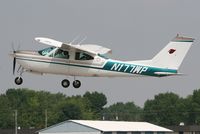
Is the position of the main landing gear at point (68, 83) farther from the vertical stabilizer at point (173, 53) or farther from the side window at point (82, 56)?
the vertical stabilizer at point (173, 53)

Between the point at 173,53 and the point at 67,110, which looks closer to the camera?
the point at 173,53

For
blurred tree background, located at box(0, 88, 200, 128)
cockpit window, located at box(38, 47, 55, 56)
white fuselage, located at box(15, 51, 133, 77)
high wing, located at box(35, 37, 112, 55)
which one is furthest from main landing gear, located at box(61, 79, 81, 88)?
blurred tree background, located at box(0, 88, 200, 128)

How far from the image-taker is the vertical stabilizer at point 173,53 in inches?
2251

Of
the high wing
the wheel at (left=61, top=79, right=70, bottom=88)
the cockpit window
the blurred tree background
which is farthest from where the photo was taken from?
the blurred tree background

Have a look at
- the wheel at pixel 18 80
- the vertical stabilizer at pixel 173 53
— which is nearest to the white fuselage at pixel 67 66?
the wheel at pixel 18 80

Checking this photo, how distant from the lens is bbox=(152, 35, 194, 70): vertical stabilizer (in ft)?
188

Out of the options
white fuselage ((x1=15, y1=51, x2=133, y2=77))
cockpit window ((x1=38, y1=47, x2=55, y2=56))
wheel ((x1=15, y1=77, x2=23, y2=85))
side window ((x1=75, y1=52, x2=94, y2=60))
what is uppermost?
cockpit window ((x1=38, y1=47, x2=55, y2=56))

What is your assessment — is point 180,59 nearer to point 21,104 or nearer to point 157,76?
point 157,76

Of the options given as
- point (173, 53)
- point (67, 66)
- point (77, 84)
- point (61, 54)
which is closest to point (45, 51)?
point (61, 54)

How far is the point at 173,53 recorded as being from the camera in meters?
57.8

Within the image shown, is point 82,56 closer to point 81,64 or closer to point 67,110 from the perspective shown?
point 81,64

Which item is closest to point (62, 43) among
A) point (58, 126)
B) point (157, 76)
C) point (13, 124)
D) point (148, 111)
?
point (157, 76)

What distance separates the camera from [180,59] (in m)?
57.3

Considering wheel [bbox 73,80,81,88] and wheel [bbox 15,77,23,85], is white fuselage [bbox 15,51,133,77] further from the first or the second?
wheel [bbox 15,77,23,85]
